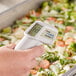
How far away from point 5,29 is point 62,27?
620 millimetres

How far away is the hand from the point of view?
2.41 m

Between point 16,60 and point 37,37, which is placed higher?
point 37,37

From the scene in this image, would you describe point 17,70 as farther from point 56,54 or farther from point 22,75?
point 56,54

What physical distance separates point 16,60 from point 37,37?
23 cm

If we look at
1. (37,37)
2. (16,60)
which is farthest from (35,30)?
(16,60)

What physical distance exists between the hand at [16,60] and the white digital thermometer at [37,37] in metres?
0.05

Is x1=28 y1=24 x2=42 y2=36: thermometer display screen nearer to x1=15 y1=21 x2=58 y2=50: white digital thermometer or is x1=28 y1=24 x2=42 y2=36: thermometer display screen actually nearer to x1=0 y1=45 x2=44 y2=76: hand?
x1=15 y1=21 x2=58 y2=50: white digital thermometer

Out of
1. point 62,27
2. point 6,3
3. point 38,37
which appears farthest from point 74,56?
point 6,3

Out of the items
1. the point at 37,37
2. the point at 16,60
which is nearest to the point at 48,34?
the point at 37,37

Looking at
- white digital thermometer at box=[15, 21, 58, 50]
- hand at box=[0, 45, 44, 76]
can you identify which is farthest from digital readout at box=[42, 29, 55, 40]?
hand at box=[0, 45, 44, 76]

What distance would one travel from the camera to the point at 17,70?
2.47 meters

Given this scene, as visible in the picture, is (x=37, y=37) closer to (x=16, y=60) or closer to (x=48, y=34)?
(x=48, y=34)

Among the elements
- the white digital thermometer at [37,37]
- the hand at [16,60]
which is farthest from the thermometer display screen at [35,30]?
the hand at [16,60]

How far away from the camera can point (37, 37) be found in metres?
2.48
